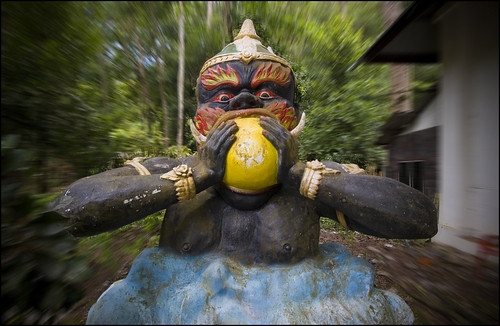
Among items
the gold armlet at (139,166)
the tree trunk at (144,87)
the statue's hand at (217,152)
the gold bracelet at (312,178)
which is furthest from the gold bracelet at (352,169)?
the tree trunk at (144,87)

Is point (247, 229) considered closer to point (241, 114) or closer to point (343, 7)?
point (241, 114)

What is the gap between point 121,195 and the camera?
970 mm

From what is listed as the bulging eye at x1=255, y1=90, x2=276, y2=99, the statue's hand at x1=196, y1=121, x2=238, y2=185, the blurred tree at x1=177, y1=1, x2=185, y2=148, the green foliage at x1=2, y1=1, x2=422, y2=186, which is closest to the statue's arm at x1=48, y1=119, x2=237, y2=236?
the statue's hand at x1=196, y1=121, x2=238, y2=185

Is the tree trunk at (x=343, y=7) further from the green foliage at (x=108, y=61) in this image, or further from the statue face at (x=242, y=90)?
the statue face at (x=242, y=90)

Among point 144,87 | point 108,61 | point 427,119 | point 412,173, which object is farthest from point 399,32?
point 144,87

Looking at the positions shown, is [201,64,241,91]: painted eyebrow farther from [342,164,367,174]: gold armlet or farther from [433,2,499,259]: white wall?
[433,2,499,259]: white wall

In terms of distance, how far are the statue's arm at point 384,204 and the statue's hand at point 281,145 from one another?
0.56 feet

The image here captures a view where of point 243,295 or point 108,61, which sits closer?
point 243,295

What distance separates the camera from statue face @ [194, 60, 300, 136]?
1.34 m

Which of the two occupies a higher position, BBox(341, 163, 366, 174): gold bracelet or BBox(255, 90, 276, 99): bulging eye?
BBox(255, 90, 276, 99): bulging eye

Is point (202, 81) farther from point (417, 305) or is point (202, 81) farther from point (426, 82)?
point (417, 305)

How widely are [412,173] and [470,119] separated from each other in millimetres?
912

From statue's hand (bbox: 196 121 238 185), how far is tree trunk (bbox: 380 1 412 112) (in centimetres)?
71

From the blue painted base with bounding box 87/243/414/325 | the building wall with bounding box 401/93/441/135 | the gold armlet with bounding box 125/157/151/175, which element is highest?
the building wall with bounding box 401/93/441/135
